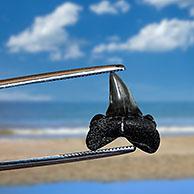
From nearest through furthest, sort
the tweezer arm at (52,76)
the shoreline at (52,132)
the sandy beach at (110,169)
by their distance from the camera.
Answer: the tweezer arm at (52,76), the sandy beach at (110,169), the shoreline at (52,132)

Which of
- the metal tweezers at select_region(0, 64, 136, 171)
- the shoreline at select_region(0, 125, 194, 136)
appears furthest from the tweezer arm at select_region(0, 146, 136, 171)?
the shoreline at select_region(0, 125, 194, 136)

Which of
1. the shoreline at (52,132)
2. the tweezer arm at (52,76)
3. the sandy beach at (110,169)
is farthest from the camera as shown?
the shoreline at (52,132)

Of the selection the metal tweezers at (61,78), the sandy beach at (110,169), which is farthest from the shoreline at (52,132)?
the metal tweezers at (61,78)

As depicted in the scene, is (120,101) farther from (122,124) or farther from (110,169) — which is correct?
(110,169)

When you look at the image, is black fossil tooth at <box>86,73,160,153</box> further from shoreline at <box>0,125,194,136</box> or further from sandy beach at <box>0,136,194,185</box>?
shoreline at <box>0,125,194,136</box>

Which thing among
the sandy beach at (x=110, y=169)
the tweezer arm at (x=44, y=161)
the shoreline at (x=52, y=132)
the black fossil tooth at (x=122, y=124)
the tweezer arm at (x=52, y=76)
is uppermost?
the shoreline at (x=52, y=132)

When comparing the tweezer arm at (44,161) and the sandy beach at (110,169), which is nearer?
the tweezer arm at (44,161)

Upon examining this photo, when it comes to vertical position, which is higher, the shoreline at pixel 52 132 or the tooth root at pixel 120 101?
the shoreline at pixel 52 132

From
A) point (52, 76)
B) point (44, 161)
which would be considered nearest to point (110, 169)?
point (44, 161)

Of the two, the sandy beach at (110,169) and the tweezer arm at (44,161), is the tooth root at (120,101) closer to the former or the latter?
the tweezer arm at (44,161)
